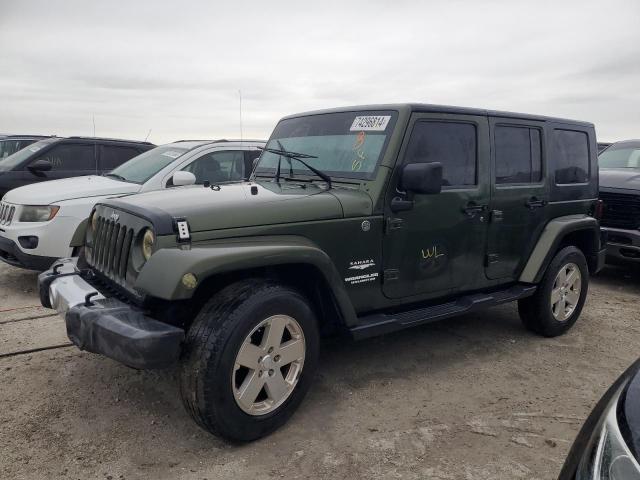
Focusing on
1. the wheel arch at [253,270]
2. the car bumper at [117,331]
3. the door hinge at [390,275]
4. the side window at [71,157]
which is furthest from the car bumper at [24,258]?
the door hinge at [390,275]

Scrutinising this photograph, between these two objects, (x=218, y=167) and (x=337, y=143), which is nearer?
(x=337, y=143)

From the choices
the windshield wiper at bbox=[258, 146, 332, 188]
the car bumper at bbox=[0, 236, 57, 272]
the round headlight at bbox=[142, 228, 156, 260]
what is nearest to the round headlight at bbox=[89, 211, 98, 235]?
the round headlight at bbox=[142, 228, 156, 260]

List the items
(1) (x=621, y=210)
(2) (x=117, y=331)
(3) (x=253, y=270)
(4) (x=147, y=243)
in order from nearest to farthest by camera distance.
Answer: (2) (x=117, y=331)
(4) (x=147, y=243)
(3) (x=253, y=270)
(1) (x=621, y=210)

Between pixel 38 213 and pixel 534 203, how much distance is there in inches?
193

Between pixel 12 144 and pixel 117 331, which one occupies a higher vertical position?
pixel 12 144

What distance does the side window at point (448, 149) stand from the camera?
12.2 ft

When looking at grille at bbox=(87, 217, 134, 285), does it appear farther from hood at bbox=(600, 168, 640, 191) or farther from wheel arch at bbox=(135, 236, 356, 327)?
hood at bbox=(600, 168, 640, 191)

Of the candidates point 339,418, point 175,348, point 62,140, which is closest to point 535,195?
point 339,418

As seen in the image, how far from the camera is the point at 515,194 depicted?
172 inches

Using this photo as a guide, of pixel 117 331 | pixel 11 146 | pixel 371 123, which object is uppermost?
pixel 11 146

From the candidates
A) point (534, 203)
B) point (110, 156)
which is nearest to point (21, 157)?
point (110, 156)

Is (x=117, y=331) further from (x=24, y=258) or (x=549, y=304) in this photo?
(x=549, y=304)

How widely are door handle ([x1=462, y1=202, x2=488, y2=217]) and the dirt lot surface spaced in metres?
1.18

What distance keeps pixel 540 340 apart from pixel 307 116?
2859mm
